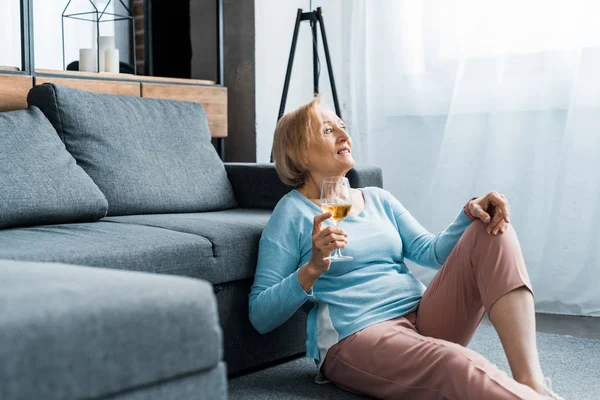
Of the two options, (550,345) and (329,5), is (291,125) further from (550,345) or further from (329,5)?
(329,5)

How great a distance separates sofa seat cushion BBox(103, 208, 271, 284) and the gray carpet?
0.30m

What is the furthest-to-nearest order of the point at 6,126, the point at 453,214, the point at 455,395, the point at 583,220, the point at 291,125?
the point at 453,214 → the point at 583,220 → the point at 6,126 → the point at 291,125 → the point at 455,395

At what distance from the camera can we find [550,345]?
2.54 m

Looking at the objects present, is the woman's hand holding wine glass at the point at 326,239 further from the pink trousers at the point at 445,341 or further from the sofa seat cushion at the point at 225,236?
the sofa seat cushion at the point at 225,236

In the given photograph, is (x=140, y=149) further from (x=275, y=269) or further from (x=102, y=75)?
(x=275, y=269)

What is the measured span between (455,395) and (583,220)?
Result: 1678mm

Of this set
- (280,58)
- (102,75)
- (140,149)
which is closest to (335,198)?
(140,149)

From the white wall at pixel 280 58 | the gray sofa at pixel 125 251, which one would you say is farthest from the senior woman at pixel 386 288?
the white wall at pixel 280 58

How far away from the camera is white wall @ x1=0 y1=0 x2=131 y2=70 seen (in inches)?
159

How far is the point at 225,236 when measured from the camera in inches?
82.0

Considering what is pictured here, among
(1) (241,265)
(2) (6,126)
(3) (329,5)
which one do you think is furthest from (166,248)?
(3) (329,5)

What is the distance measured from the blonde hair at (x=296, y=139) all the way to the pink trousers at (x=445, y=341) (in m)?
0.48

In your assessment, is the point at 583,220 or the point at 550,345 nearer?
the point at 550,345

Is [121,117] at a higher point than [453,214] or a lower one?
higher
